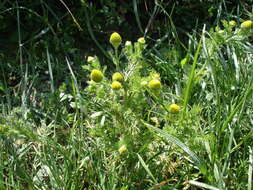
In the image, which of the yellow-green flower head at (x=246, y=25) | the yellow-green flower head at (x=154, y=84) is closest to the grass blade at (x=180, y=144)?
the yellow-green flower head at (x=154, y=84)

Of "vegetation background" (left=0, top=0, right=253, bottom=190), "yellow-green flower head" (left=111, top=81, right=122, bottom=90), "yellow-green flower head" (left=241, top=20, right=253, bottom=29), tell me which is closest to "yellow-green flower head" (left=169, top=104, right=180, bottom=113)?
"vegetation background" (left=0, top=0, right=253, bottom=190)

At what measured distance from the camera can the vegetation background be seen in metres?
1.39

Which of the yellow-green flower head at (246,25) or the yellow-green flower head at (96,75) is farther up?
the yellow-green flower head at (246,25)

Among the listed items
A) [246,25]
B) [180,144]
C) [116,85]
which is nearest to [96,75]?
[116,85]

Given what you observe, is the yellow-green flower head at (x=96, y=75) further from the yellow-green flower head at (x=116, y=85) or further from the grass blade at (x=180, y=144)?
the grass blade at (x=180, y=144)

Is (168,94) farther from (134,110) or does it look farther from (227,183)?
(227,183)

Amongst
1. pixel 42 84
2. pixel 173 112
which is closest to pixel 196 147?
pixel 173 112

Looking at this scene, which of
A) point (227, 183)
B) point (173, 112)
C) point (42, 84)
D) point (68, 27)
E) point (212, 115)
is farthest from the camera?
point (68, 27)

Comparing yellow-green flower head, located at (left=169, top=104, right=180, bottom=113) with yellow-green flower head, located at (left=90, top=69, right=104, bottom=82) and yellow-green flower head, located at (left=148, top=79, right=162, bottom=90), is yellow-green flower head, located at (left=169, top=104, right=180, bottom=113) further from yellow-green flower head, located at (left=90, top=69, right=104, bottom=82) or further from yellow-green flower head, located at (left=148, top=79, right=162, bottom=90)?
yellow-green flower head, located at (left=90, top=69, right=104, bottom=82)

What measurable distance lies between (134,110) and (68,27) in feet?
2.66

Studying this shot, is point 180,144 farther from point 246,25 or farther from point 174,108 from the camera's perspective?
point 246,25

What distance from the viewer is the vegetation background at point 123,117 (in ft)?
4.55

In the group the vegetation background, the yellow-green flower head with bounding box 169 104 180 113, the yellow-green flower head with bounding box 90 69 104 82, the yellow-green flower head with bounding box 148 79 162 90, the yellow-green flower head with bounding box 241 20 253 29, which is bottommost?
the vegetation background

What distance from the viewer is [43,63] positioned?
195 centimetres
